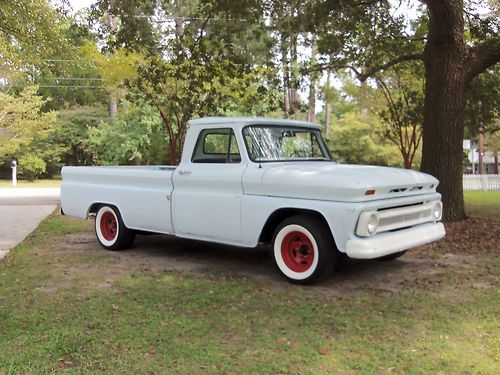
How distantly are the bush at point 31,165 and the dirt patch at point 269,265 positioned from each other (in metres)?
26.6

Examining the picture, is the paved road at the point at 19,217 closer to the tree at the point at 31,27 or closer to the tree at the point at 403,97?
the tree at the point at 31,27

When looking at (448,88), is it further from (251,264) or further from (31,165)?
(31,165)

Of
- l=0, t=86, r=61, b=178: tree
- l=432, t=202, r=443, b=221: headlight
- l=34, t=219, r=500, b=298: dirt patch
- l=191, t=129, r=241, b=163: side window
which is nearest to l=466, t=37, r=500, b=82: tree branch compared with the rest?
l=34, t=219, r=500, b=298: dirt patch

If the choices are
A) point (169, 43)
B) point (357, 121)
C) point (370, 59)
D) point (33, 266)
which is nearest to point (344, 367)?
point (33, 266)

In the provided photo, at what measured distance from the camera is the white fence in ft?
78.0

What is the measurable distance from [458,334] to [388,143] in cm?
2838

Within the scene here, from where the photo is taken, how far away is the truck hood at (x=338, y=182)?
16.5 ft

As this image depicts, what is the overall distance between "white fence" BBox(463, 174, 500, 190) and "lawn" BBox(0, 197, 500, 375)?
746 inches

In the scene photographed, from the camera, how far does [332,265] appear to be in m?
5.29

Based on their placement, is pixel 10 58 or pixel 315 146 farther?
pixel 10 58

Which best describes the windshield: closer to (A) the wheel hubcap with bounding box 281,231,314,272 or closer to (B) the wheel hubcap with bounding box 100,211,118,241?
(A) the wheel hubcap with bounding box 281,231,314,272

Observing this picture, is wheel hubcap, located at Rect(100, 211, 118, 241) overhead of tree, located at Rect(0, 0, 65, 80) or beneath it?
beneath

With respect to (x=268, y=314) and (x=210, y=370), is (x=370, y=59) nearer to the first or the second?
(x=268, y=314)

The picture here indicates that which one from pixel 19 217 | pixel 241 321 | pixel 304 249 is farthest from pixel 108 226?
pixel 19 217
